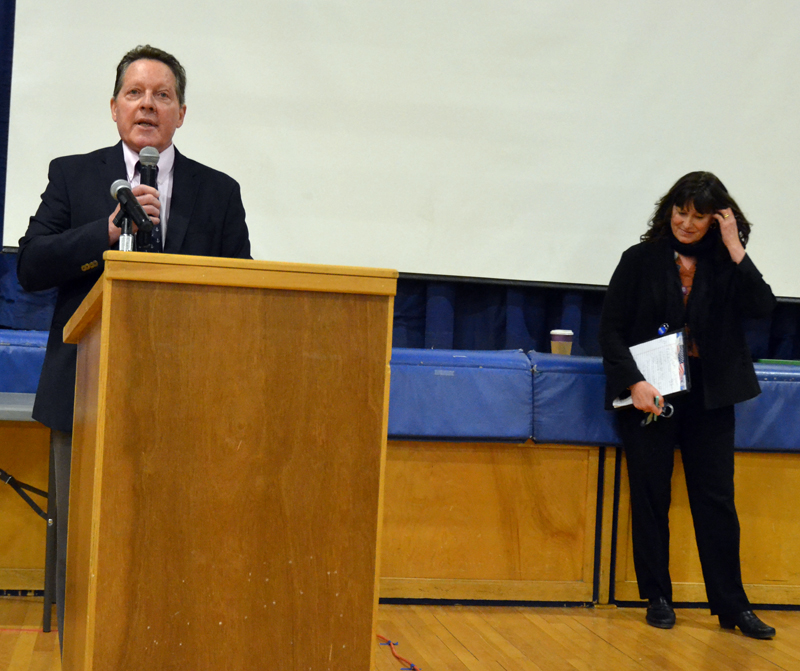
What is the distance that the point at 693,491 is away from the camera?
2.66 m

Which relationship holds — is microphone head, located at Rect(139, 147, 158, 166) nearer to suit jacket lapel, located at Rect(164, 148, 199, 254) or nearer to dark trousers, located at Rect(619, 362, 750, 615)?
suit jacket lapel, located at Rect(164, 148, 199, 254)

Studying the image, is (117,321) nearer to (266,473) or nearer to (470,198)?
(266,473)

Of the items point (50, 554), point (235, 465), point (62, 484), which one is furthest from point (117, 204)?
point (50, 554)

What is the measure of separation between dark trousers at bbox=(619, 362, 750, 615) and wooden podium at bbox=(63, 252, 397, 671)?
5.91ft

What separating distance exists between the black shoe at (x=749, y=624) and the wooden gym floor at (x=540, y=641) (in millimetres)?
26

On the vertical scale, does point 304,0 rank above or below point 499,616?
above

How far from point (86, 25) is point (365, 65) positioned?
976 millimetres

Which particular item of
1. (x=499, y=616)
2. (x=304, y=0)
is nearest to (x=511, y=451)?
(x=499, y=616)

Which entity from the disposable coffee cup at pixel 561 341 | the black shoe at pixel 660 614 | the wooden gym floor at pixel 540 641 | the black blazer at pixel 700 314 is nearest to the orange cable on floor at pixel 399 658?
the wooden gym floor at pixel 540 641

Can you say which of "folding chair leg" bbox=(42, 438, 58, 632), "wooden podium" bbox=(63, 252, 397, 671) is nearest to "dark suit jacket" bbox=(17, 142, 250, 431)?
"wooden podium" bbox=(63, 252, 397, 671)

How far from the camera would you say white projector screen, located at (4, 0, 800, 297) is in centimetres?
298

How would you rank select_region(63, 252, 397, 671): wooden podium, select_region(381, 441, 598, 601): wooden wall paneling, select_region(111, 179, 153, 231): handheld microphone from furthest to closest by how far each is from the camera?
1. select_region(381, 441, 598, 601): wooden wall paneling
2. select_region(111, 179, 153, 231): handheld microphone
3. select_region(63, 252, 397, 671): wooden podium

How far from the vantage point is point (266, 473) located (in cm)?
104

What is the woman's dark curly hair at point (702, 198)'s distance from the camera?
2578 millimetres
